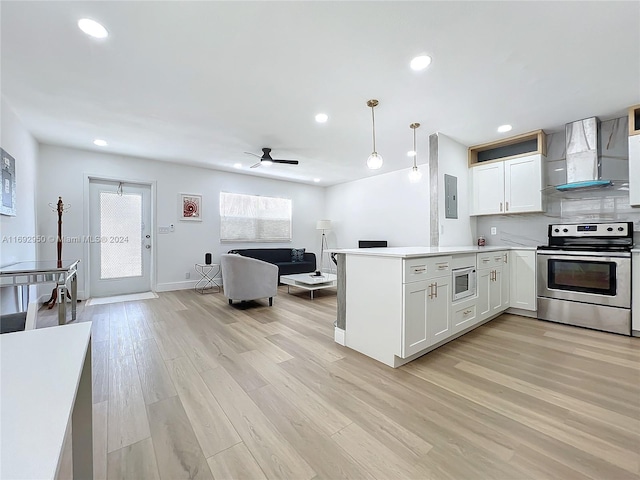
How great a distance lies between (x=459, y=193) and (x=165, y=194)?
5.25 m

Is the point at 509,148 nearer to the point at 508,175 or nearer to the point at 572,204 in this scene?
the point at 508,175

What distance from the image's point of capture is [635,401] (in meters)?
1.77

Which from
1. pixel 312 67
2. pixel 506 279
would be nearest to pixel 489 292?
pixel 506 279

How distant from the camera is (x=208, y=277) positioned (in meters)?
5.73

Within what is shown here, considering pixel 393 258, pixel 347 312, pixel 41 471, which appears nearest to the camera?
pixel 41 471

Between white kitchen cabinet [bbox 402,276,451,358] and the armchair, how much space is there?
2384 mm

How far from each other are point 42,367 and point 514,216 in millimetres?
5061

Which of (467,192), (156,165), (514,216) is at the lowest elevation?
(514,216)

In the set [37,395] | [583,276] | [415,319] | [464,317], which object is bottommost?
[464,317]

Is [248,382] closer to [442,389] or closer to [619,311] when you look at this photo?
[442,389]

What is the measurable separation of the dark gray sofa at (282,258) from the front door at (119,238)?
1703 millimetres

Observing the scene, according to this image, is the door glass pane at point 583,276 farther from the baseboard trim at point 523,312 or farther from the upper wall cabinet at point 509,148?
the upper wall cabinet at point 509,148

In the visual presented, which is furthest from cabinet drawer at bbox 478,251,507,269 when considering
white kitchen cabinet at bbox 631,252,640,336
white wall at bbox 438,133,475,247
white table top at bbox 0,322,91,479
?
white table top at bbox 0,322,91,479

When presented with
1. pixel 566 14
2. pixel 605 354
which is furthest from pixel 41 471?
pixel 605 354
